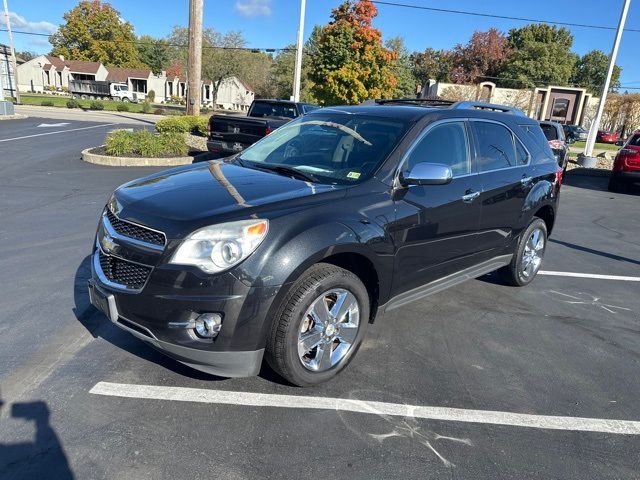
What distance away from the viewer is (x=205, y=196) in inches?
122

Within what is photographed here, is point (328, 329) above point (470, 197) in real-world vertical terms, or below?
below

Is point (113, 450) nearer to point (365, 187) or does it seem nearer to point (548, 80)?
point (365, 187)

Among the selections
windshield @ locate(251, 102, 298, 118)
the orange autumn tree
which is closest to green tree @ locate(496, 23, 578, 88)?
the orange autumn tree

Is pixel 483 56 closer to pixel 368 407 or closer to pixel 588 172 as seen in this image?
pixel 588 172

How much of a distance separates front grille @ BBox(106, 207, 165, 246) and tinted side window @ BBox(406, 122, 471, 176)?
1912 mm

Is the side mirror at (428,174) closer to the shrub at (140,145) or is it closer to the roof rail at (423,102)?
the roof rail at (423,102)

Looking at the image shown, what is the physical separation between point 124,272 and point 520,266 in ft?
13.5

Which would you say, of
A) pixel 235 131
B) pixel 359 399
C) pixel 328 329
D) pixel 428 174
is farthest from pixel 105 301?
pixel 235 131

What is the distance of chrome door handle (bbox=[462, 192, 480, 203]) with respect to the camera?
4.08m

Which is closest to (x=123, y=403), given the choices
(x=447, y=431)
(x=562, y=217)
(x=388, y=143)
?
(x=447, y=431)

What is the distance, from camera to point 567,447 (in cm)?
281

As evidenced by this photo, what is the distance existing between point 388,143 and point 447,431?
6.91ft

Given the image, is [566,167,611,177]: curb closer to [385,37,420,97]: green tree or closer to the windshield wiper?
the windshield wiper

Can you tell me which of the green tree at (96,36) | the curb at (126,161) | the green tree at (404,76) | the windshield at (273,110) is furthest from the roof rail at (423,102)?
the green tree at (96,36)
